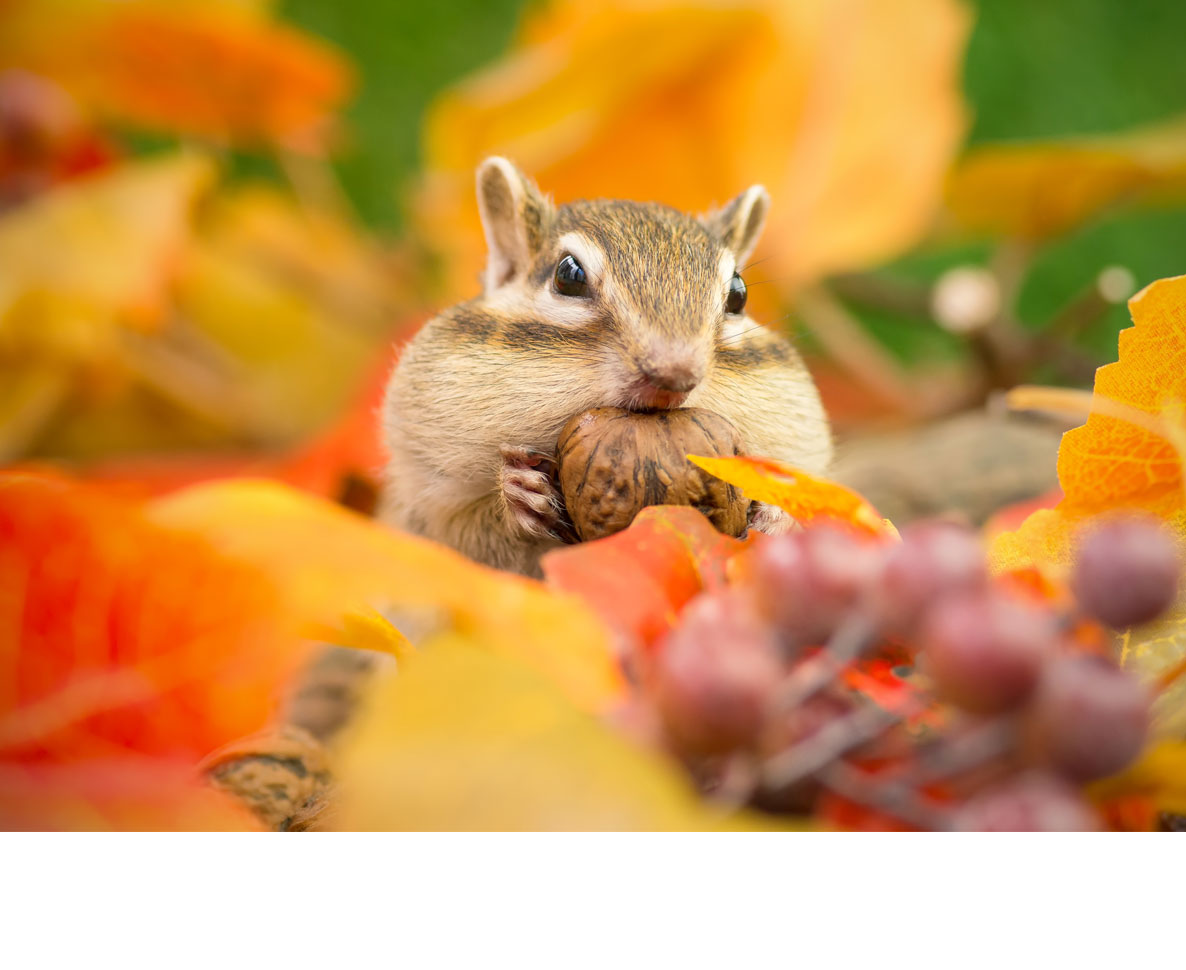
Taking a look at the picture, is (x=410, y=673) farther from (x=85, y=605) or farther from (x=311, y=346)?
(x=311, y=346)

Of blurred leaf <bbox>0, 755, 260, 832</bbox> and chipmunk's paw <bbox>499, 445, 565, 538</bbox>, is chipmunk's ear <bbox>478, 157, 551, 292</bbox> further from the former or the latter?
blurred leaf <bbox>0, 755, 260, 832</bbox>

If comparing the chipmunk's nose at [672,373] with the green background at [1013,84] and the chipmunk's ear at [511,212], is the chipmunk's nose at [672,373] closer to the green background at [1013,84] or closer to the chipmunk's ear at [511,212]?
the chipmunk's ear at [511,212]

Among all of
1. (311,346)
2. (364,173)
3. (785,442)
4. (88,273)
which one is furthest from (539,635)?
(364,173)

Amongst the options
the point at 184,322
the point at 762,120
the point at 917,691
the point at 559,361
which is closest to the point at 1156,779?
the point at 917,691

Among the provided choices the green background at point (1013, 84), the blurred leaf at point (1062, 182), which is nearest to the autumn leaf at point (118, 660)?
the blurred leaf at point (1062, 182)

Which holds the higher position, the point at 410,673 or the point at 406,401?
the point at 406,401

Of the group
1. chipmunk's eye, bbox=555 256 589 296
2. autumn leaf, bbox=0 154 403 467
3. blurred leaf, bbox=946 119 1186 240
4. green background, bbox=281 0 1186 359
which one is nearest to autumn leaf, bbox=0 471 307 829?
chipmunk's eye, bbox=555 256 589 296

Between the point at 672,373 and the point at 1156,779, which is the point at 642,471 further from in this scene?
the point at 1156,779

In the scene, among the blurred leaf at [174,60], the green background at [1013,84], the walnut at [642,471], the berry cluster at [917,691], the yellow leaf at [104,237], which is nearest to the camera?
the berry cluster at [917,691]
